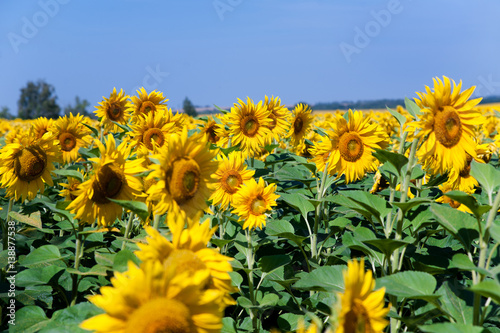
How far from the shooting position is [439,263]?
7.73 ft

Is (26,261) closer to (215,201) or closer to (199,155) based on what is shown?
(199,155)

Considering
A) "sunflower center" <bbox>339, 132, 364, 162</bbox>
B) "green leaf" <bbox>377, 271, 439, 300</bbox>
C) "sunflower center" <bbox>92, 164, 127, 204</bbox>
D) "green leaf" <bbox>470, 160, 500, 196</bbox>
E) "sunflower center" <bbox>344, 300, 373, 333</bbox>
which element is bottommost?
"sunflower center" <bbox>344, 300, 373, 333</bbox>

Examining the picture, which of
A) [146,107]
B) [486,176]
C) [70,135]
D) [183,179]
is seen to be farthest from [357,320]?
[70,135]

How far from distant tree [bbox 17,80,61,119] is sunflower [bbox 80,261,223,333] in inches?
2353

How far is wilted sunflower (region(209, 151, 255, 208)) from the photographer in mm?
3271

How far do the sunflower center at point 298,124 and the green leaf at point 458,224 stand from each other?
3.08 meters

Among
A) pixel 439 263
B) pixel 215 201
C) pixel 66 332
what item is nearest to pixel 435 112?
pixel 439 263

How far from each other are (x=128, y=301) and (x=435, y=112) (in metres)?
1.85

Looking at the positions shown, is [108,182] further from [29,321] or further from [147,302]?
[147,302]

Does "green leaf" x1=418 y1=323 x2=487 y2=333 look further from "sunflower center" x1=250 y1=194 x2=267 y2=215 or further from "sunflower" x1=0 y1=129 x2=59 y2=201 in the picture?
"sunflower" x1=0 y1=129 x2=59 y2=201

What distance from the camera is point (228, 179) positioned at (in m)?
3.32

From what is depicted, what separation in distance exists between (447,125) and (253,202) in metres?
1.43

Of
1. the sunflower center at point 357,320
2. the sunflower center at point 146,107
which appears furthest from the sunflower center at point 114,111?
the sunflower center at point 357,320

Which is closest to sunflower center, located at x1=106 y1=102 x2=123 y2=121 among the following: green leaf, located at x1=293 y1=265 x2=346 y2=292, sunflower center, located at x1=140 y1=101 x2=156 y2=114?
sunflower center, located at x1=140 y1=101 x2=156 y2=114
